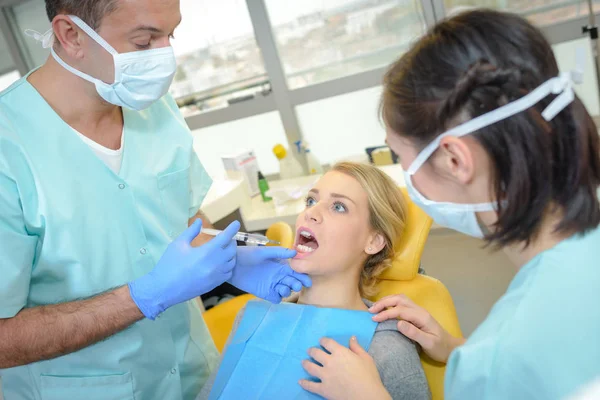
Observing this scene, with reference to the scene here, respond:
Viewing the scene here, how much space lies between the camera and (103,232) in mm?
1269

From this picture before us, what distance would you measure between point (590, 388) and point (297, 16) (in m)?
2.54

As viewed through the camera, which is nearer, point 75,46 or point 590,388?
point 590,388

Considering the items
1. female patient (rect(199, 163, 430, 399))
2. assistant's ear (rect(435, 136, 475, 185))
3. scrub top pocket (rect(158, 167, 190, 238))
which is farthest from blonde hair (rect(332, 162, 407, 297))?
assistant's ear (rect(435, 136, 475, 185))

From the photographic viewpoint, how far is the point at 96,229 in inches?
49.6

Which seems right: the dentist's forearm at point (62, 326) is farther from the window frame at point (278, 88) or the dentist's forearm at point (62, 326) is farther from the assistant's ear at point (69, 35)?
the window frame at point (278, 88)

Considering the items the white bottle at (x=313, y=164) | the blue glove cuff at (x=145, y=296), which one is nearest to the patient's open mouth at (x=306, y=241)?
the blue glove cuff at (x=145, y=296)

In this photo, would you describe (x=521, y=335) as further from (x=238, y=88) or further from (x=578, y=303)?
(x=238, y=88)

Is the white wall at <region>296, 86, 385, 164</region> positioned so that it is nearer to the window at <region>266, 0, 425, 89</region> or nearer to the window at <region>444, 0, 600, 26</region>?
the window at <region>266, 0, 425, 89</region>

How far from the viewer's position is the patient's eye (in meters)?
1.53

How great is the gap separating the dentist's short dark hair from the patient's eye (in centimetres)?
81

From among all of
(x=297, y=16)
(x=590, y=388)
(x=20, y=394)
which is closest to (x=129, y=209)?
(x=20, y=394)

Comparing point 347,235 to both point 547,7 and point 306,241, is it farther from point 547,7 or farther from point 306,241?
point 547,7

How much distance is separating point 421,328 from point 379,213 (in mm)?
373

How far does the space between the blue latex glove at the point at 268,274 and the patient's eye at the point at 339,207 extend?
0.22 metres
